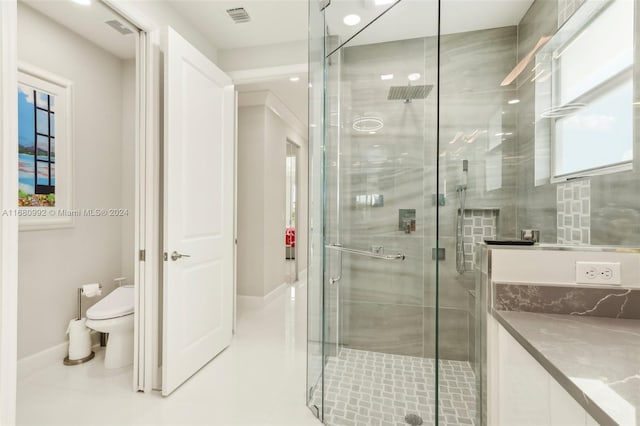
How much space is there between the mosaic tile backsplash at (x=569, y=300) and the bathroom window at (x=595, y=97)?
58cm

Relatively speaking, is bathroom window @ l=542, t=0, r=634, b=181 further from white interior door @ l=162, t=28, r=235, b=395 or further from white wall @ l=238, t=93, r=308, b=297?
white wall @ l=238, t=93, r=308, b=297

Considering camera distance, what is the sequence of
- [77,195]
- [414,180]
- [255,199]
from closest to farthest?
1. [414,180]
2. [77,195]
3. [255,199]

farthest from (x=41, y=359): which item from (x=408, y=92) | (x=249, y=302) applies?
(x=408, y=92)

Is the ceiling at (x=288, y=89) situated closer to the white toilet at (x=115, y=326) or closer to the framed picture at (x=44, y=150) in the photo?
the framed picture at (x=44, y=150)

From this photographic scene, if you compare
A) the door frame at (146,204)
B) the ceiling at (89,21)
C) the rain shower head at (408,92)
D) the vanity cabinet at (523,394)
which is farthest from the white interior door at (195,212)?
the vanity cabinet at (523,394)

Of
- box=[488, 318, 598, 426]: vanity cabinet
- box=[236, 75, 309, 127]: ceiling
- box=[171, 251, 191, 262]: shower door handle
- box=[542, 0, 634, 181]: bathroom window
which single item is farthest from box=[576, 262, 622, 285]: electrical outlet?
box=[236, 75, 309, 127]: ceiling

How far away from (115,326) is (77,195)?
3.83 ft

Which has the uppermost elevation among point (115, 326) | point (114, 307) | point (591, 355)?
point (591, 355)

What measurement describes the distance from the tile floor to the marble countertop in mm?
1292

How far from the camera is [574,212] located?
5.24ft

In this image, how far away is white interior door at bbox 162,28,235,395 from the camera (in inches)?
77.5

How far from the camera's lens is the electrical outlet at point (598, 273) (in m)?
1.05

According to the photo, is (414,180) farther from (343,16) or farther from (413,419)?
(413,419)

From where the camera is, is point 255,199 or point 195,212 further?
point 255,199
